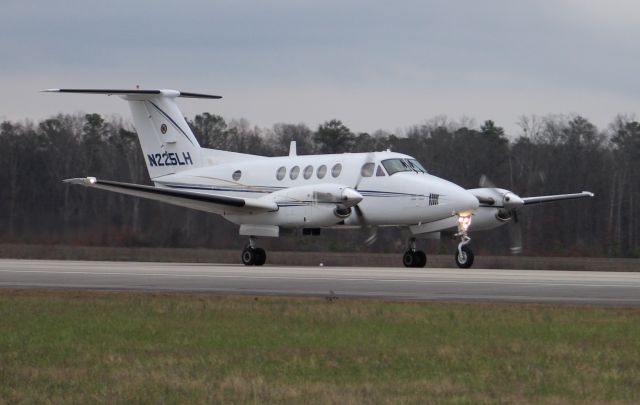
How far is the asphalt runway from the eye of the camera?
19.6 metres

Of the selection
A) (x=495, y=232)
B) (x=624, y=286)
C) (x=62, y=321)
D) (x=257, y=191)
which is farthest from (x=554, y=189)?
(x=62, y=321)

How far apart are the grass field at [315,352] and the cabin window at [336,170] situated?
1667cm

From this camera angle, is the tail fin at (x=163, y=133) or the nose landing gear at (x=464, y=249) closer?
the nose landing gear at (x=464, y=249)

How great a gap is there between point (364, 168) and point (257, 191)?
3.98 m

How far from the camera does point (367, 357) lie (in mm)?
12281

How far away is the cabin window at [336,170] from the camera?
3476cm

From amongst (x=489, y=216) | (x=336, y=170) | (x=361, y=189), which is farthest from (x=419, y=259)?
(x=336, y=170)

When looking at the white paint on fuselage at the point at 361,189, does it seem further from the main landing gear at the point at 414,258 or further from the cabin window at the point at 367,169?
the main landing gear at the point at 414,258

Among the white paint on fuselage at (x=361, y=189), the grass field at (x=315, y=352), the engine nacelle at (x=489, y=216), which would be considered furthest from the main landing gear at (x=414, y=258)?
the grass field at (x=315, y=352)

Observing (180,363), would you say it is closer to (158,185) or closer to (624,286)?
(624,286)

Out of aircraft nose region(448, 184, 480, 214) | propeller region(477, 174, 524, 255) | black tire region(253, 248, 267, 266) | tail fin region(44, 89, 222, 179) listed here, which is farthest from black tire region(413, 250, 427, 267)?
tail fin region(44, 89, 222, 179)

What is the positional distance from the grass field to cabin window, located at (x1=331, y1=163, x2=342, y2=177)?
54.7ft

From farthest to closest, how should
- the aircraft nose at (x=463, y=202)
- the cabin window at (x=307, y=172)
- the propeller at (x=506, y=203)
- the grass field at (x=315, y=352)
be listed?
the cabin window at (x=307, y=172) < the propeller at (x=506, y=203) < the aircraft nose at (x=463, y=202) < the grass field at (x=315, y=352)

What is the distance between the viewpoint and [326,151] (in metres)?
77.1
